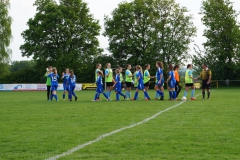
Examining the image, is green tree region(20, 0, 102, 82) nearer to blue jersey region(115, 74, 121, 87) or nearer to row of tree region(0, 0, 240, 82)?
row of tree region(0, 0, 240, 82)

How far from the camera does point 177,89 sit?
80.0 ft

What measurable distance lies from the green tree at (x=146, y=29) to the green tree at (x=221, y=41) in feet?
11.7

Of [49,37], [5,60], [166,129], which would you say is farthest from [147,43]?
[166,129]

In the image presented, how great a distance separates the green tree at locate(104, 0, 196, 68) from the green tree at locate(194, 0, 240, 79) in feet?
11.7

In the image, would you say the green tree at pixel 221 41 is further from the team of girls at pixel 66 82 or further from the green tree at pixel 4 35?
the team of girls at pixel 66 82

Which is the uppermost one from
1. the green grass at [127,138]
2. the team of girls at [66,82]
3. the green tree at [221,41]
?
the green tree at [221,41]

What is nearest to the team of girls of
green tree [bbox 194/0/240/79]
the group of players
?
the group of players

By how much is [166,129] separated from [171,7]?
5772 cm

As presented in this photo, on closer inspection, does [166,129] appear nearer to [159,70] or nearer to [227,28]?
[159,70]

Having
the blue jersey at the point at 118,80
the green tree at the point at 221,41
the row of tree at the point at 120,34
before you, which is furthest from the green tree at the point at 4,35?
the blue jersey at the point at 118,80

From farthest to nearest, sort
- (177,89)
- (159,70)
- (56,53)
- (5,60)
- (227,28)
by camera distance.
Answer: (5,60) → (56,53) → (227,28) → (177,89) → (159,70)

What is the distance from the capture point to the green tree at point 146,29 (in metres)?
64.3

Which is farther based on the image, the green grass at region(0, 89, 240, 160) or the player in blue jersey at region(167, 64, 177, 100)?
the player in blue jersey at region(167, 64, 177, 100)

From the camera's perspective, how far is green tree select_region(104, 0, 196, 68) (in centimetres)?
6431
